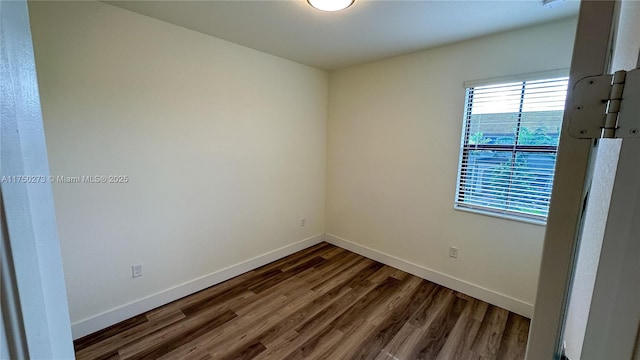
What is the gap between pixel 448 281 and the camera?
2.68 meters

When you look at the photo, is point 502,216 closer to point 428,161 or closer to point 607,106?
point 428,161

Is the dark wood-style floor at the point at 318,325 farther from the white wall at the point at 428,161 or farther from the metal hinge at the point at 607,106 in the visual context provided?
the metal hinge at the point at 607,106

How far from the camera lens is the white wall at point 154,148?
1783mm

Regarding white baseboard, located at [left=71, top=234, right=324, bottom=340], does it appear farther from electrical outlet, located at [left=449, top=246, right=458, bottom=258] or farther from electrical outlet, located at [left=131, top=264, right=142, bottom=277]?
electrical outlet, located at [left=449, top=246, right=458, bottom=258]

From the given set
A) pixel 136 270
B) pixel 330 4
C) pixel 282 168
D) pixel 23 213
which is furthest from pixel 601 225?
pixel 282 168

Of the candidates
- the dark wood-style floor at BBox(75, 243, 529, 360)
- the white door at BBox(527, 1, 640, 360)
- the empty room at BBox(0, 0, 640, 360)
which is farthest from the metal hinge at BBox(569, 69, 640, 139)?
the dark wood-style floor at BBox(75, 243, 529, 360)

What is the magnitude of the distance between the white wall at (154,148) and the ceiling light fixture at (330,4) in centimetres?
117

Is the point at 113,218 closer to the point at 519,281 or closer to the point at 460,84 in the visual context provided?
the point at 460,84

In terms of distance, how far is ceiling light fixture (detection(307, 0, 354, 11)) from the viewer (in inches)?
66.4

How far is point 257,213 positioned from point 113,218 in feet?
4.36

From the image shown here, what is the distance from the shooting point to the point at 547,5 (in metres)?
1.72

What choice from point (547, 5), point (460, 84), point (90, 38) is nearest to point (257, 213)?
point (90, 38)

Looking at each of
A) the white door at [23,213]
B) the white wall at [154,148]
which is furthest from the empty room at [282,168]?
the white door at [23,213]

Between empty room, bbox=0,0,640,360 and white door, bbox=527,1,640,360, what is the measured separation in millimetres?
1343
